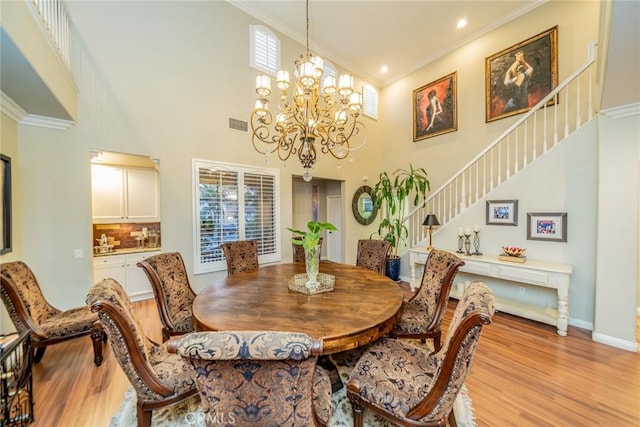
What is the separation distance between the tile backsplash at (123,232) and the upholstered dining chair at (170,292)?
116 inches

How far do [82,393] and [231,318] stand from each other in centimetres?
165

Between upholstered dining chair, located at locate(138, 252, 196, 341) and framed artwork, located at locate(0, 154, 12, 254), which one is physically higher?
framed artwork, located at locate(0, 154, 12, 254)

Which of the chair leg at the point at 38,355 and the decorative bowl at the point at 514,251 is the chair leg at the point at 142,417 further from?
the decorative bowl at the point at 514,251

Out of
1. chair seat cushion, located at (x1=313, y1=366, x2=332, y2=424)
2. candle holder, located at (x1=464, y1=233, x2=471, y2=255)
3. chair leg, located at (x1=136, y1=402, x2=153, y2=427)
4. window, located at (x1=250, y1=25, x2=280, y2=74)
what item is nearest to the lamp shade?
candle holder, located at (x1=464, y1=233, x2=471, y2=255)

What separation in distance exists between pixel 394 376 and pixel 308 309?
0.68 metres

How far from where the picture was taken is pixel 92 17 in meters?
3.22

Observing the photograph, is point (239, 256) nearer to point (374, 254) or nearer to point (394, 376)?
point (374, 254)

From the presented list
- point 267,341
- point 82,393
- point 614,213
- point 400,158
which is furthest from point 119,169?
point 614,213

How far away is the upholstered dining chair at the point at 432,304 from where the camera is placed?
2.23m

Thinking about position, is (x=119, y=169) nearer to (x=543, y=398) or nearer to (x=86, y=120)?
(x=86, y=120)

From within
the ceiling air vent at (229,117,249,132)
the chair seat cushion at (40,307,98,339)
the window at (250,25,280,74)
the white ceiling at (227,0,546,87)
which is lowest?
the chair seat cushion at (40,307,98,339)

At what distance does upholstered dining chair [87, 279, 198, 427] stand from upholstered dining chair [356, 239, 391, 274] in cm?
257

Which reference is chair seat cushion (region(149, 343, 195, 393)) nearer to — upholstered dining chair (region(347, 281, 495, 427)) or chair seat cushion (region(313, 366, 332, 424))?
chair seat cushion (region(313, 366, 332, 424))

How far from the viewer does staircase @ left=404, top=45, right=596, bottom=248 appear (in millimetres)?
3612
